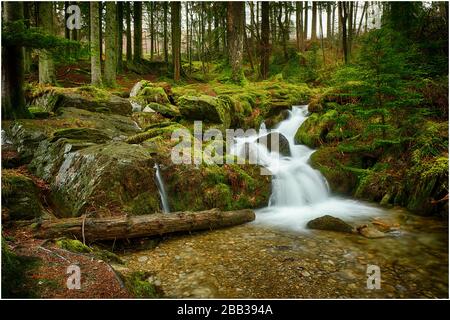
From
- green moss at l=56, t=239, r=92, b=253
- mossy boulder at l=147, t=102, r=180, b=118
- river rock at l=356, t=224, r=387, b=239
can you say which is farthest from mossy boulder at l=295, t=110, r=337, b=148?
green moss at l=56, t=239, r=92, b=253

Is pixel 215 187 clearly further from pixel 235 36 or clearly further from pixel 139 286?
pixel 235 36

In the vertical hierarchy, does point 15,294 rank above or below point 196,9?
below

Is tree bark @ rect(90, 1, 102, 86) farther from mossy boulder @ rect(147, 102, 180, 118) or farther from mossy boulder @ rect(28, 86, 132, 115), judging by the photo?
mossy boulder @ rect(147, 102, 180, 118)

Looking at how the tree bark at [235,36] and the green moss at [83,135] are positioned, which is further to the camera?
the tree bark at [235,36]

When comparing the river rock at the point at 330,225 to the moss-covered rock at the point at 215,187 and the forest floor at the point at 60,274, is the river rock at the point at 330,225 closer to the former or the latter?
the moss-covered rock at the point at 215,187

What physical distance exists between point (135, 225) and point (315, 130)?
7.59 m

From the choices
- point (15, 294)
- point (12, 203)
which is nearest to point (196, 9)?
point (12, 203)

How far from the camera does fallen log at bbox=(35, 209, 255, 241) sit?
4785 millimetres

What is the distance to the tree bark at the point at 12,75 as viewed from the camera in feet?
23.5

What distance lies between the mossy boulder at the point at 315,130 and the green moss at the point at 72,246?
323 inches

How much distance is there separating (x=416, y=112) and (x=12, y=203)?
8439 mm

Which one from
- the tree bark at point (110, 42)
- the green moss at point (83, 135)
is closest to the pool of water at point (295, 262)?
the green moss at point (83, 135)
